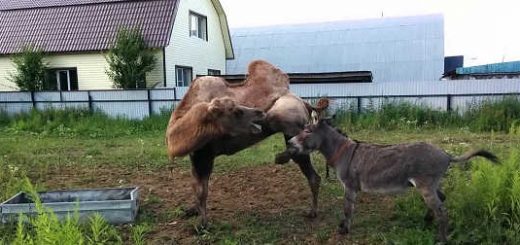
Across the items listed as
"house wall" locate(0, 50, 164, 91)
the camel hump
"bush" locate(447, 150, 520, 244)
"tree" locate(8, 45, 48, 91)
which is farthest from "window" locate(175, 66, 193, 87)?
"bush" locate(447, 150, 520, 244)

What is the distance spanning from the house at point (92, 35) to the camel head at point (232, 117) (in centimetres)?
1554

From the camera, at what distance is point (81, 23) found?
819 inches

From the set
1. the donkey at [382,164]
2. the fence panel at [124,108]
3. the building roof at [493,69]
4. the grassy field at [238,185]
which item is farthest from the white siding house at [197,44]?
the donkey at [382,164]

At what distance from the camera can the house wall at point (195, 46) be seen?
20.8 meters

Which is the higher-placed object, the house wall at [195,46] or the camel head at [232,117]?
the house wall at [195,46]

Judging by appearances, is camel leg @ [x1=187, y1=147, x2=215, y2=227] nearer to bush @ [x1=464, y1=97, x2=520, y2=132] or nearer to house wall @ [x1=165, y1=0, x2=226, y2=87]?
bush @ [x1=464, y1=97, x2=520, y2=132]

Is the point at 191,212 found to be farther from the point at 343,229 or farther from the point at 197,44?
the point at 197,44

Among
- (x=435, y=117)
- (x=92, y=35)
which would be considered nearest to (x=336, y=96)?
(x=435, y=117)

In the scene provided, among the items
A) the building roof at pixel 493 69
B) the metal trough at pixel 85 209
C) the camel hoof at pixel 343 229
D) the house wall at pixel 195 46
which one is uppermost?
the house wall at pixel 195 46

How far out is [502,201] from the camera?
4508 mm

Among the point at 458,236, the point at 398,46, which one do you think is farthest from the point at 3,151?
the point at 398,46

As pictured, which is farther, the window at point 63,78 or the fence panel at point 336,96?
the window at point 63,78

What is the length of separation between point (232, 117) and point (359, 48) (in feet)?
80.1

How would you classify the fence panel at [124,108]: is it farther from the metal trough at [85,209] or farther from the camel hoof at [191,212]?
the camel hoof at [191,212]
